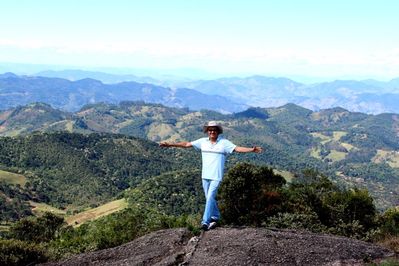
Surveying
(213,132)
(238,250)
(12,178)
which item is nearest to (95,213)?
(12,178)

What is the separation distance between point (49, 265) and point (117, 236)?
478 cm

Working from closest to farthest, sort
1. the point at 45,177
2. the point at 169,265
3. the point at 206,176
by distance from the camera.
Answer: the point at 169,265, the point at 206,176, the point at 45,177

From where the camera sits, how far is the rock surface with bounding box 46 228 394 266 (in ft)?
43.1

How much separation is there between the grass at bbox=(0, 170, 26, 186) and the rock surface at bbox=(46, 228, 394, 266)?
172799 millimetres

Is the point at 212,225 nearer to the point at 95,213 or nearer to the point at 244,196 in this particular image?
the point at 244,196

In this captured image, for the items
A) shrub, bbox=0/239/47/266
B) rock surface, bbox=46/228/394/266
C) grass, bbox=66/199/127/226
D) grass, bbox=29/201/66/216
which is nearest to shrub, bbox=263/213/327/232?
rock surface, bbox=46/228/394/266

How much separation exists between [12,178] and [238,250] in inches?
7191

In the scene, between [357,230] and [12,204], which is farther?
[12,204]

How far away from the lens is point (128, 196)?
140625mm

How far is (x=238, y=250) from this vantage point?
13.6m

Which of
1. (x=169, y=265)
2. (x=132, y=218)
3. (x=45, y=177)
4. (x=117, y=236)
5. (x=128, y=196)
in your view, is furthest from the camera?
(x=45, y=177)

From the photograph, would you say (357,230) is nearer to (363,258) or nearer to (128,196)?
(363,258)

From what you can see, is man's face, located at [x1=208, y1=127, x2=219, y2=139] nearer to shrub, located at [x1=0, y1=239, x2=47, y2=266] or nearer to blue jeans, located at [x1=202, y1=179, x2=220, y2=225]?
blue jeans, located at [x1=202, y1=179, x2=220, y2=225]

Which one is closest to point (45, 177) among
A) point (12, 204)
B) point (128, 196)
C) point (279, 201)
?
point (12, 204)
